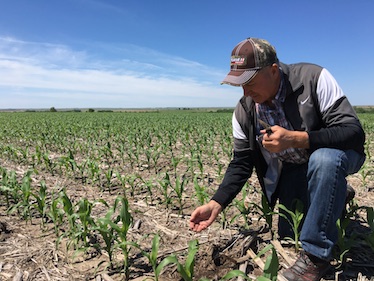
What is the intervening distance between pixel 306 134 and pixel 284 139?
0.63 ft

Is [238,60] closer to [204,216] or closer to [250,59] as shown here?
[250,59]

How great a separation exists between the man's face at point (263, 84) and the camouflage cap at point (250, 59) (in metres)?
0.05

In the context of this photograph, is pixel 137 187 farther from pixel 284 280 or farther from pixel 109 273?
pixel 284 280

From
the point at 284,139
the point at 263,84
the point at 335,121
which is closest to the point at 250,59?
the point at 263,84

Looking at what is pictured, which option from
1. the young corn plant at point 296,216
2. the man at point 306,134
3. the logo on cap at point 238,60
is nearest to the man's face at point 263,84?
the man at point 306,134

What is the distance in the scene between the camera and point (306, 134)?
85.7 inches

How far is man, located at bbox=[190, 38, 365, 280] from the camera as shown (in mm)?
2172

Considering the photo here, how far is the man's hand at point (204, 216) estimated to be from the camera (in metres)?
2.51

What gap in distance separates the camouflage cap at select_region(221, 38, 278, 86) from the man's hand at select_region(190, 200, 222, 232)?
1.07 meters

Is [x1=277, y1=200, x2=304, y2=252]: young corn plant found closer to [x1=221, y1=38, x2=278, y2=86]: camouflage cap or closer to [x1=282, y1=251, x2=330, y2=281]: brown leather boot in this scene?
[x1=282, y1=251, x2=330, y2=281]: brown leather boot

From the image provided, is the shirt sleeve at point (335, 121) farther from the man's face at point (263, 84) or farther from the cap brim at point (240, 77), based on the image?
the cap brim at point (240, 77)

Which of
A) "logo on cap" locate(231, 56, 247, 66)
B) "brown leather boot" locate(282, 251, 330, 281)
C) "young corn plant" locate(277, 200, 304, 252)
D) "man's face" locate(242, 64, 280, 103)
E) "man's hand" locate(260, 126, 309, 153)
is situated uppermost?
"logo on cap" locate(231, 56, 247, 66)

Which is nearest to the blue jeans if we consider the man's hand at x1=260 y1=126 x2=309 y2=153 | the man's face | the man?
the man

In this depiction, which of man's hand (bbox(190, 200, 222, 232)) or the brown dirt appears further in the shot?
man's hand (bbox(190, 200, 222, 232))
